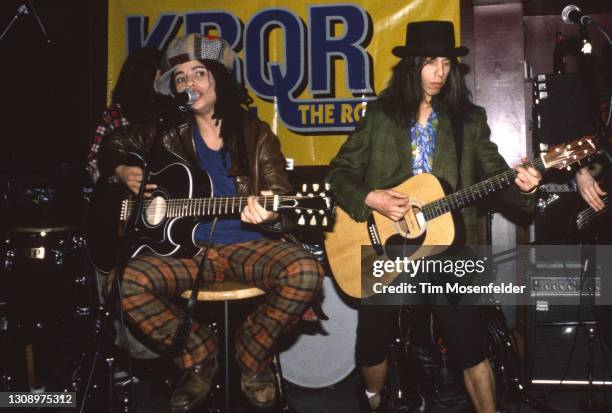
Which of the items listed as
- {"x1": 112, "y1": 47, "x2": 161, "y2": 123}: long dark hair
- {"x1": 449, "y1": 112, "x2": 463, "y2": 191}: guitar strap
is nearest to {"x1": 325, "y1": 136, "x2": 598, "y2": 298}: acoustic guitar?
{"x1": 449, "y1": 112, "x2": 463, "y2": 191}: guitar strap

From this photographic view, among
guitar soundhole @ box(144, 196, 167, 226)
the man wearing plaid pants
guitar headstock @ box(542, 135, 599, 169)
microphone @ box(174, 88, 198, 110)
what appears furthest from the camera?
guitar soundhole @ box(144, 196, 167, 226)

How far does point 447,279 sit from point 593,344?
4.52 ft

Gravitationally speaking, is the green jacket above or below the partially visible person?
below

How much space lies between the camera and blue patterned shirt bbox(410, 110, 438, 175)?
346cm

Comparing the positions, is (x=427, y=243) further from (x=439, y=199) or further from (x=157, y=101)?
(x=157, y=101)

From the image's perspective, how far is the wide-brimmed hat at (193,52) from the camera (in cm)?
348

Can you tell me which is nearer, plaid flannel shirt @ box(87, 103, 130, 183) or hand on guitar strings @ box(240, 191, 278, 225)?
hand on guitar strings @ box(240, 191, 278, 225)

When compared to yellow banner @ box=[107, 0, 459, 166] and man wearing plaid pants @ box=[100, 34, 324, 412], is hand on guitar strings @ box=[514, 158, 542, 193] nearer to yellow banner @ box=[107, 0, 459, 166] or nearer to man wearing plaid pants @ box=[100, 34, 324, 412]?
man wearing plaid pants @ box=[100, 34, 324, 412]

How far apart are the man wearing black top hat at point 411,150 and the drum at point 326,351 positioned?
721 mm

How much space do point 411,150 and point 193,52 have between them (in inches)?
54.2

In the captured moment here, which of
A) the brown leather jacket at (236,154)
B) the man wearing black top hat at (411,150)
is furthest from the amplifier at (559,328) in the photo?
the brown leather jacket at (236,154)

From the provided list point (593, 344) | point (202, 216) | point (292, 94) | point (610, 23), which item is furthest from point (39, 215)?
point (610, 23)

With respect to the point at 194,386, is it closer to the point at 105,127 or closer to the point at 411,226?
the point at 411,226

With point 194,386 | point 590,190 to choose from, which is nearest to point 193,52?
point 194,386
